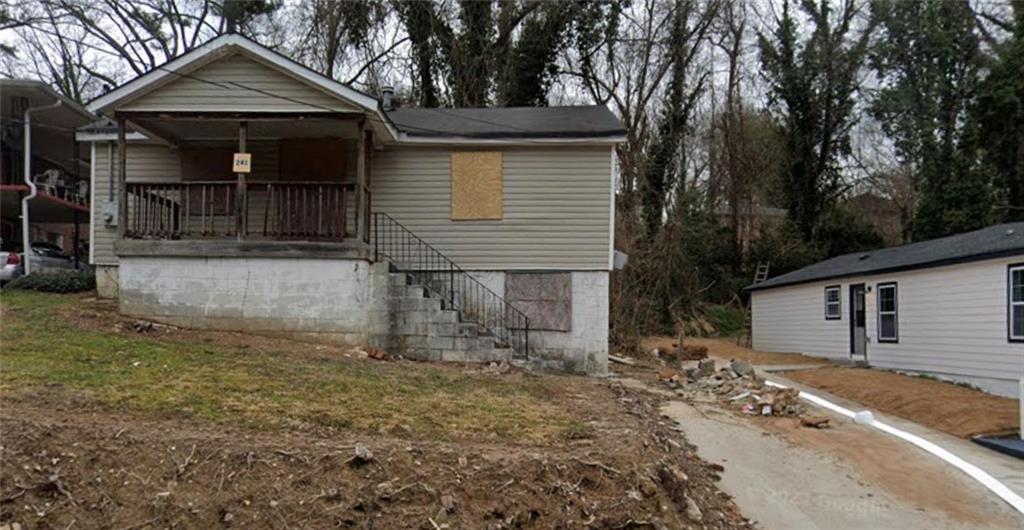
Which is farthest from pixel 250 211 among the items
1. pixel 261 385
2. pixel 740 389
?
pixel 740 389

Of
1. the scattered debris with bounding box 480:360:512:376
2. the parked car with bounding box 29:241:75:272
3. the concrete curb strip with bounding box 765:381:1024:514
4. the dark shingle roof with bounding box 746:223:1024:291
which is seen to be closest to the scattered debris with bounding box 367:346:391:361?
the scattered debris with bounding box 480:360:512:376

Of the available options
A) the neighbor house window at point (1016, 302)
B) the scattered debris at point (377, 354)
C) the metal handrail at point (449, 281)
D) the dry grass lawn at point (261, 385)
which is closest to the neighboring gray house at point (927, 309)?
the neighbor house window at point (1016, 302)

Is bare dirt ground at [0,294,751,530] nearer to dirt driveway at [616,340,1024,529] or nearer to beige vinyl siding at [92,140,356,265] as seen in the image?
dirt driveway at [616,340,1024,529]

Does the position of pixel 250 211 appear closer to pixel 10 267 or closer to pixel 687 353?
pixel 10 267

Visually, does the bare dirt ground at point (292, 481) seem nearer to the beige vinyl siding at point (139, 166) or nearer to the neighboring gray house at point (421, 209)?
the neighboring gray house at point (421, 209)

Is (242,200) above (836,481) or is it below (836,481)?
above

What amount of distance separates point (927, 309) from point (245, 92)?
13674 millimetres

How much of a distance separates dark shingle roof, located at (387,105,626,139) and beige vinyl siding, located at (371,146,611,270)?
277mm

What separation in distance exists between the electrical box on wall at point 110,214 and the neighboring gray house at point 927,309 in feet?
50.9

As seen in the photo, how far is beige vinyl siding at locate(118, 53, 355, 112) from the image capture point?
33.5ft

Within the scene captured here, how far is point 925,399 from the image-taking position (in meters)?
10.5

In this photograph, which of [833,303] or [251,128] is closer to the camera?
[251,128]

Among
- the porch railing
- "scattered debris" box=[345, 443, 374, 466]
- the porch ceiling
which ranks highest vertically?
the porch ceiling

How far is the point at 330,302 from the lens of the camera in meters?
10.1
